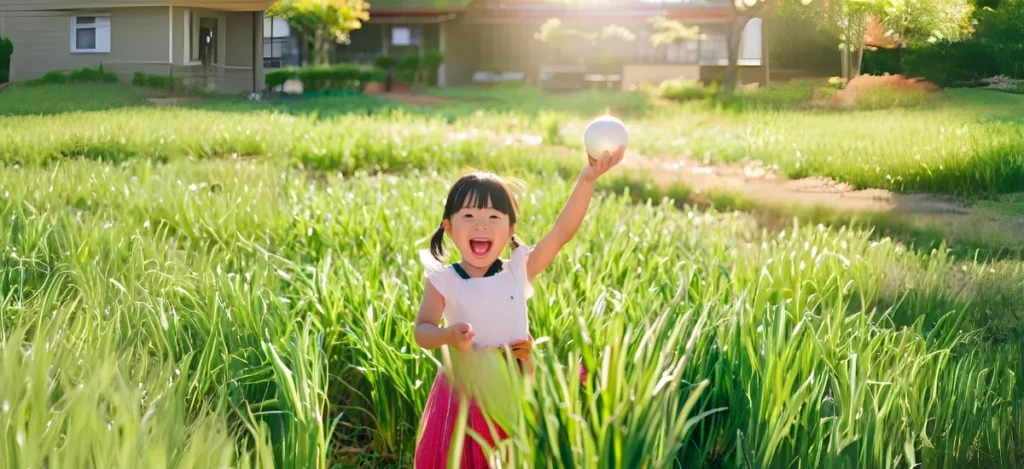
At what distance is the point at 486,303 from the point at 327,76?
2794 millimetres

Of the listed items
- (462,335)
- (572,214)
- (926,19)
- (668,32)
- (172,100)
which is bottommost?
(462,335)

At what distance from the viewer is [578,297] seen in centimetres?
186

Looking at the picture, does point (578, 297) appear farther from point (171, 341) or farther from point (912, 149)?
point (912, 149)

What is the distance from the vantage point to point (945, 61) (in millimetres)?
3109

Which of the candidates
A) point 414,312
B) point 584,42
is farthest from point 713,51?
point 414,312

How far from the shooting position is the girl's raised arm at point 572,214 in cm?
120

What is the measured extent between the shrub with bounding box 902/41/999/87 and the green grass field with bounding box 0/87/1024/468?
0.27 ft

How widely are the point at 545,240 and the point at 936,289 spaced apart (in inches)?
50.5

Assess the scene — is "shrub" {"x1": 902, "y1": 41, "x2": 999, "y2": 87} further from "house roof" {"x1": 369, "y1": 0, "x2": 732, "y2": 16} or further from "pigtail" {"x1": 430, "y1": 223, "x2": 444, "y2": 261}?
"pigtail" {"x1": 430, "y1": 223, "x2": 444, "y2": 261}

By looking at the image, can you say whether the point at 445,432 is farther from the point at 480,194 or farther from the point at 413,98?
the point at 413,98

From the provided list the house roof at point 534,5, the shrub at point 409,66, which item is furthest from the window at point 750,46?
the shrub at point 409,66

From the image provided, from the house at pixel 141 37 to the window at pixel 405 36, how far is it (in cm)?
71

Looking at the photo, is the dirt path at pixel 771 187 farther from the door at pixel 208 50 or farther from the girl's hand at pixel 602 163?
the girl's hand at pixel 602 163

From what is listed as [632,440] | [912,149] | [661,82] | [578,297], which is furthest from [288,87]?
[632,440]
